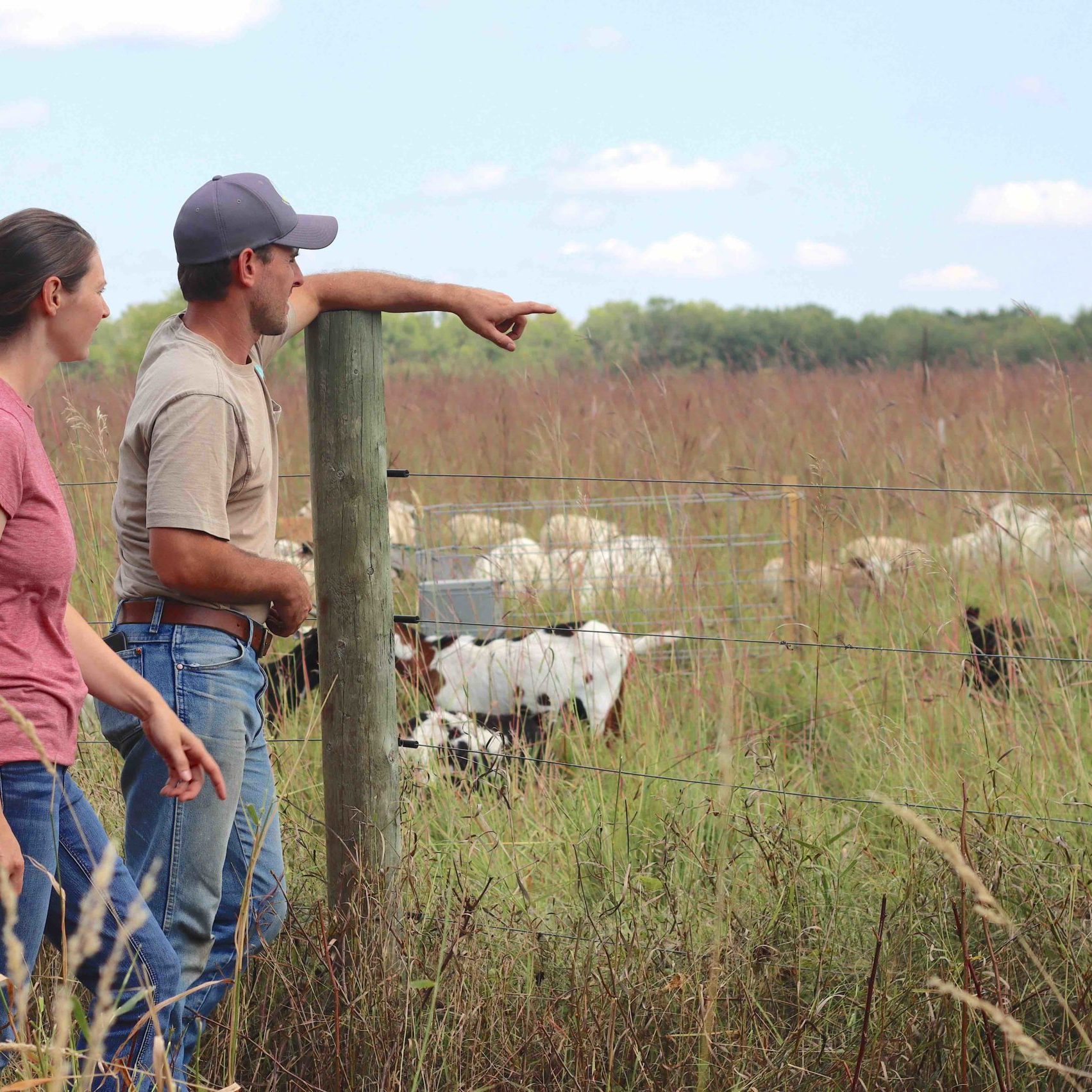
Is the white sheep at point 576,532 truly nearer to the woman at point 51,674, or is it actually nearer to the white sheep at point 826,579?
the white sheep at point 826,579

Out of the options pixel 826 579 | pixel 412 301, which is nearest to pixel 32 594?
pixel 412 301

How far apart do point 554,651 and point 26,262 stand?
2.12m

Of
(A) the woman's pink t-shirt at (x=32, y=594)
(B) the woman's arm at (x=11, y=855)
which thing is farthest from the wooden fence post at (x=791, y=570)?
(B) the woman's arm at (x=11, y=855)

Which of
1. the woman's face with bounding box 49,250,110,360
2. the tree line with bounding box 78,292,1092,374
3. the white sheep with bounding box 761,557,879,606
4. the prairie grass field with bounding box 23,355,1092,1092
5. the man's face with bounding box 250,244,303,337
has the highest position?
the tree line with bounding box 78,292,1092,374

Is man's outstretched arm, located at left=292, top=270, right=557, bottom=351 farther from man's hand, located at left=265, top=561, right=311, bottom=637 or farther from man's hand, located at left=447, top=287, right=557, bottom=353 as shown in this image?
man's hand, located at left=265, top=561, right=311, bottom=637

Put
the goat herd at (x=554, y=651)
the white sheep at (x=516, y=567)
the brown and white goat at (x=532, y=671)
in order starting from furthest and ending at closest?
the white sheep at (x=516, y=567) < the brown and white goat at (x=532, y=671) < the goat herd at (x=554, y=651)

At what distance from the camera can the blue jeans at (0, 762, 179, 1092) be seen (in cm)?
165

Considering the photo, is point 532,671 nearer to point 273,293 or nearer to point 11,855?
point 273,293

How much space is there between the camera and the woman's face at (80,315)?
173 centimetres

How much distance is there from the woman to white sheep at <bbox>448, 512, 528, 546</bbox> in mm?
2362

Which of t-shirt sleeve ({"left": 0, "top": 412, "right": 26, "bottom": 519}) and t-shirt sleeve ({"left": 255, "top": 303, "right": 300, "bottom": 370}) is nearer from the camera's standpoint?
t-shirt sleeve ({"left": 0, "top": 412, "right": 26, "bottom": 519})

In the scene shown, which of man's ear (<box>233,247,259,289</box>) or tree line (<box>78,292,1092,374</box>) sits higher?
tree line (<box>78,292,1092,374</box>)

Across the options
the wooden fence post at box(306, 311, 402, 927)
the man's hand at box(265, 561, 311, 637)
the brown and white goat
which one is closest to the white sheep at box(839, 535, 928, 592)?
→ the brown and white goat

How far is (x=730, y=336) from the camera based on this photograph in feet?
72.2
